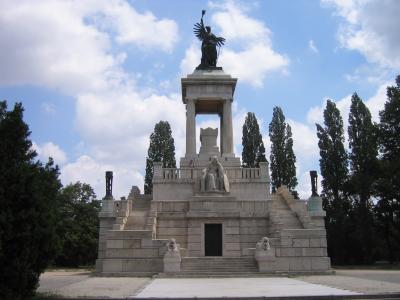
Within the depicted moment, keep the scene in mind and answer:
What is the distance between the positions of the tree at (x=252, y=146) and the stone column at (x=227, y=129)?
18.2m

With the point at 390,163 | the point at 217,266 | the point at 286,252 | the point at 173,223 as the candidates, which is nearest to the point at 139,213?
the point at 173,223

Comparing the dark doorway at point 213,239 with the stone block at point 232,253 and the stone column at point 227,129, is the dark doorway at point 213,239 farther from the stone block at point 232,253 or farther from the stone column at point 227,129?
the stone column at point 227,129

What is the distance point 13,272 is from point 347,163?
128ft

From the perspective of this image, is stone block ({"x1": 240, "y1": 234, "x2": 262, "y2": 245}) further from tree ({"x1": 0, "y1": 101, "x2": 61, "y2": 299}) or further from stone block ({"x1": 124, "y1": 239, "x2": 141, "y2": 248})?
tree ({"x1": 0, "y1": 101, "x2": 61, "y2": 299})

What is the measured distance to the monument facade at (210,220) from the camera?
22078 mm

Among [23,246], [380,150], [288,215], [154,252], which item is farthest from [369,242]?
[23,246]

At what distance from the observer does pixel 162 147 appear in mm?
52625

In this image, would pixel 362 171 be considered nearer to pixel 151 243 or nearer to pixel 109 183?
pixel 109 183

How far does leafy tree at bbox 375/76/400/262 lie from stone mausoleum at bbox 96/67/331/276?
10.1m

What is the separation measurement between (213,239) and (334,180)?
2218cm

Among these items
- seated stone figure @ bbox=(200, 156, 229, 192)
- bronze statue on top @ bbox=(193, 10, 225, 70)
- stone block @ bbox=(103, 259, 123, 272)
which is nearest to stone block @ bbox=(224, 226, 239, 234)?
seated stone figure @ bbox=(200, 156, 229, 192)

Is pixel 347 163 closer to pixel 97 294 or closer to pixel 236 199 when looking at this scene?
pixel 236 199

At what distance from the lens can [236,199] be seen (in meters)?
26.3

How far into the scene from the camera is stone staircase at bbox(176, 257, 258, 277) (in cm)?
2083
